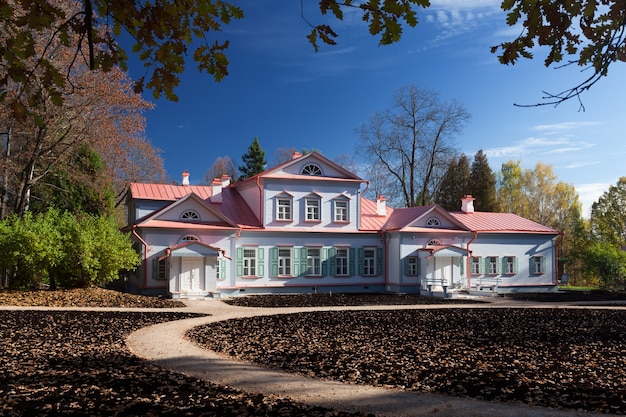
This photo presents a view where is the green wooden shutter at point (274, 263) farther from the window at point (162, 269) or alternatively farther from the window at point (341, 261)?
the window at point (162, 269)

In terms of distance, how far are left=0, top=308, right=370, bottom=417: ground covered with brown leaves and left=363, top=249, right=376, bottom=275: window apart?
58.2 ft

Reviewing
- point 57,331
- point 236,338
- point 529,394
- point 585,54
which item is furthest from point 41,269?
point 585,54

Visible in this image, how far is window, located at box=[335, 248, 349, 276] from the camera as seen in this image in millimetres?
28094

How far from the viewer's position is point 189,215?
25.4m

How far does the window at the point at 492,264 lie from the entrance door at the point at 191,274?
1516 cm

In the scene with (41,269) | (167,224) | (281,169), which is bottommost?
(41,269)

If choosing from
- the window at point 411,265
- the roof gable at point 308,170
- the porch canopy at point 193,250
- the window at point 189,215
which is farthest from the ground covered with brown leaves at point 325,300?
the roof gable at point 308,170

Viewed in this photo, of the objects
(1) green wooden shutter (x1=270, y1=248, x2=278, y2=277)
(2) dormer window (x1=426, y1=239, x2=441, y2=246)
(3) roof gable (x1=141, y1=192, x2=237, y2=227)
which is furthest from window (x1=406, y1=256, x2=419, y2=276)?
(3) roof gable (x1=141, y1=192, x2=237, y2=227)

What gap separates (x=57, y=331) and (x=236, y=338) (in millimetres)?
4137

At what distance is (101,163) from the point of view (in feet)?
99.2

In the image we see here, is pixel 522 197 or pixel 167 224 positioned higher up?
pixel 522 197

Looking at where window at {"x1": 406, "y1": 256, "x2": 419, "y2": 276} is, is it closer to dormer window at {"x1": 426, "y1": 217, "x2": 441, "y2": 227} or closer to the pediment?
dormer window at {"x1": 426, "y1": 217, "x2": 441, "y2": 227}

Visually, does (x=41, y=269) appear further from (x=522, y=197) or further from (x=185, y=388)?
(x=522, y=197)

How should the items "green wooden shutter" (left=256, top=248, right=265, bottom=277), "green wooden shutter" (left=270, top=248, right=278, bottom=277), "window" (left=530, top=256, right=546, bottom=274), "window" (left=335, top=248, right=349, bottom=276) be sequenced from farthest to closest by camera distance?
1. "window" (left=530, top=256, right=546, bottom=274)
2. "window" (left=335, top=248, right=349, bottom=276)
3. "green wooden shutter" (left=270, top=248, right=278, bottom=277)
4. "green wooden shutter" (left=256, top=248, right=265, bottom=277)
